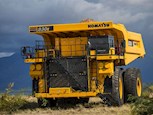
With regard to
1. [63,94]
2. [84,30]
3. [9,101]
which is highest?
[84,30]

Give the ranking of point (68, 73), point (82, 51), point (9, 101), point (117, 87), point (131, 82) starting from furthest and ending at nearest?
point (131, 82)
point (82, 51)
point (68, 73)
point (117, 87)
point (9, 101)

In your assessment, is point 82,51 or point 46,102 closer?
point 46,102

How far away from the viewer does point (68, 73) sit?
53.1 ft

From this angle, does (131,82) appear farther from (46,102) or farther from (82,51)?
(46,102)

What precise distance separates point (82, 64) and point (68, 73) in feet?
2.22

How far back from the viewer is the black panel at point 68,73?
1600 cm

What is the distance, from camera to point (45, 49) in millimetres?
16875

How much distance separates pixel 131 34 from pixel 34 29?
Answer: 510 cm

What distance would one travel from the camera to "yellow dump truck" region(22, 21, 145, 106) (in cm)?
1582

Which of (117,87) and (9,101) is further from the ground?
(117,87)

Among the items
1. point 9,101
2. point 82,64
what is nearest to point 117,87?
point 82,64

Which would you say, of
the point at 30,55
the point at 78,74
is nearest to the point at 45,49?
the point at 30,55

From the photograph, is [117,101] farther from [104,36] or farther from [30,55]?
[30,55]

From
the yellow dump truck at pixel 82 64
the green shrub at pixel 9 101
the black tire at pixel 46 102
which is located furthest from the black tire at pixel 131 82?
the green shrub at pixel 9 101
